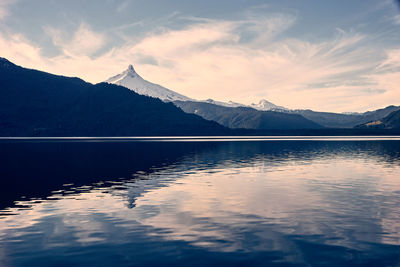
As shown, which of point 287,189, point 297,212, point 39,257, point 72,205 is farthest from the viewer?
point 287,189

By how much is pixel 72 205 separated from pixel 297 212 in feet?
73.5

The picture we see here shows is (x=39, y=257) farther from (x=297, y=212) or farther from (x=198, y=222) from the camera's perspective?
(x=297, y=212)

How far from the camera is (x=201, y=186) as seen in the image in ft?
161

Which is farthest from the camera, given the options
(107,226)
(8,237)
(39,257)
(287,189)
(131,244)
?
(287,189)

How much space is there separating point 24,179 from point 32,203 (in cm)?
2149

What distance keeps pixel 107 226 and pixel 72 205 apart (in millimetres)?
10205

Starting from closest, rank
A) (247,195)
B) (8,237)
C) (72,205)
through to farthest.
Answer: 1. (8,237)
2. (72,205)
3. (247,195)

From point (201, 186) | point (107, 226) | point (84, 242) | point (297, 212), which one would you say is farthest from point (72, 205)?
point (297, 212)

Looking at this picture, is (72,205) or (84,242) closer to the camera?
(84,242)

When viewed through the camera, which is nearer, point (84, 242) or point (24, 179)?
point (84, 242)

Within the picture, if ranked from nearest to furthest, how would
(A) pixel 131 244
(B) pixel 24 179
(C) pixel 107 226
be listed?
(A) pixel 131 244 → (C) pixel 107 226 → (B) pixel 24 179

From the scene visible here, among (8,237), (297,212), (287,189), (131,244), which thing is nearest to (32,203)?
(8,237)

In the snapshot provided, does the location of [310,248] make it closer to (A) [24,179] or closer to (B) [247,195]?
(B) [247,195]

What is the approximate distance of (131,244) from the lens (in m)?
23.9
